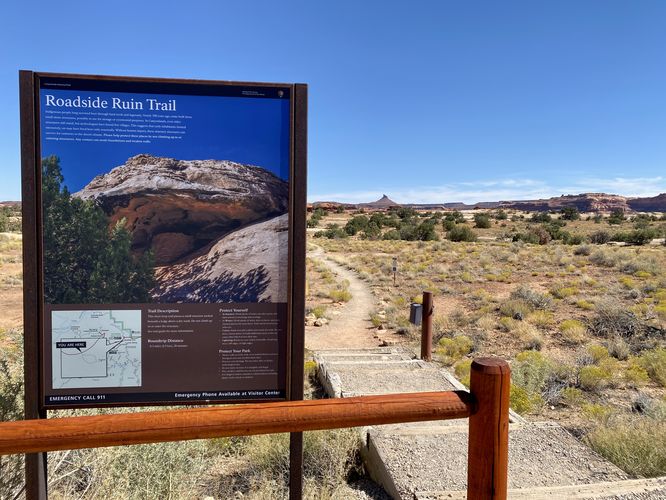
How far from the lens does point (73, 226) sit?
8.14 ft

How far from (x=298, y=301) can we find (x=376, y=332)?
8.46 metres

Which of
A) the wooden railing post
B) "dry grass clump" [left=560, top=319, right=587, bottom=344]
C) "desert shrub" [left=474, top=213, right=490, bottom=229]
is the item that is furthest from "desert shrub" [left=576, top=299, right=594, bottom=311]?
"desert shrub" [left=474, top=213, right=490, bottom=229]

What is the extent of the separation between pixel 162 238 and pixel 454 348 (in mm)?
7026

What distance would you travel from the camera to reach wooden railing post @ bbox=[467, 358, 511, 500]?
1.74 metres

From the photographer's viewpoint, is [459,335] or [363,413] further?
[459,335]

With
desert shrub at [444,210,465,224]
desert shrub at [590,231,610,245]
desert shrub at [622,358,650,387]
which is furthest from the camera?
desert shrub at [444,210,465,224]

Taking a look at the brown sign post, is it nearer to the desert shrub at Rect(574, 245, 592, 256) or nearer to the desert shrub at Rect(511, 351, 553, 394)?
the desert shrub at Rect(511, 351, 553, 394)

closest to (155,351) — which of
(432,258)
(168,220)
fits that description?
(168,220)

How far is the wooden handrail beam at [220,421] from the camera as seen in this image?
1.51 metres

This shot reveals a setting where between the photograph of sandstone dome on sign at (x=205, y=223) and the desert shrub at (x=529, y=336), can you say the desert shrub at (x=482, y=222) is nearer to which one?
the desert shrub at (x=529, y=336)

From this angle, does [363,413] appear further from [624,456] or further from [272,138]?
[624,456]

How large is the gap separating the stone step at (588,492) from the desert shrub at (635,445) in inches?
28.9

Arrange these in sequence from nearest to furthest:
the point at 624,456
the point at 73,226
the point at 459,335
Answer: the point at 73,226, the point at 624,456, the point at 459,335

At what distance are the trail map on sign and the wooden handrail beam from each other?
37.2 inches
